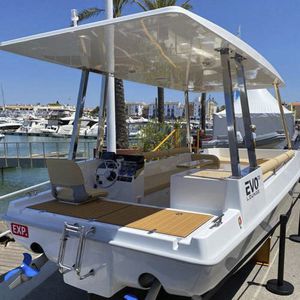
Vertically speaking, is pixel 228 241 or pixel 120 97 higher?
pixel 120 97

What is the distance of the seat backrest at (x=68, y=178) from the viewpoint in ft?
12.4

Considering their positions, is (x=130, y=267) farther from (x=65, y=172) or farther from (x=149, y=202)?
(x=149, y=202)

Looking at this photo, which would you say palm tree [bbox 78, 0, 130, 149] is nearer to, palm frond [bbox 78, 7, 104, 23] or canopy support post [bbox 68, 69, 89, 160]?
palm frond [bbox 78, 7, 104, 23]

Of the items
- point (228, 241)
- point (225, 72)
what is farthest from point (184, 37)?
point (228, 241)

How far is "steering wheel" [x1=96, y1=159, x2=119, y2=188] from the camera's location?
14.9 ft

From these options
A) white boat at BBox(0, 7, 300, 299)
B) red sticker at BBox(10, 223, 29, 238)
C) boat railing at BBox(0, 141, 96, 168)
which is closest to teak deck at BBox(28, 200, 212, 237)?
white boat at BBox(0, 7, 300, 299)

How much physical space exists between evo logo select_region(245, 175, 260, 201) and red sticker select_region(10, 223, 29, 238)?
6.89 feet

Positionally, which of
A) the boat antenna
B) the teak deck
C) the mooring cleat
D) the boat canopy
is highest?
the boat antenna

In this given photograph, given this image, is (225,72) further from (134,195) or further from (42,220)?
(42,220)

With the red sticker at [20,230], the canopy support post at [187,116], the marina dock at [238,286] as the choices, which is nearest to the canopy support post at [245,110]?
the marina dock at [238,286]

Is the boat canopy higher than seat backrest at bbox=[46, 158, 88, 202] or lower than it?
higher

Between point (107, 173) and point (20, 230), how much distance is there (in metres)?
1.38

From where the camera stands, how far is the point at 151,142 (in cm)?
1295

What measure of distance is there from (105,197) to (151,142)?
28.6ft
